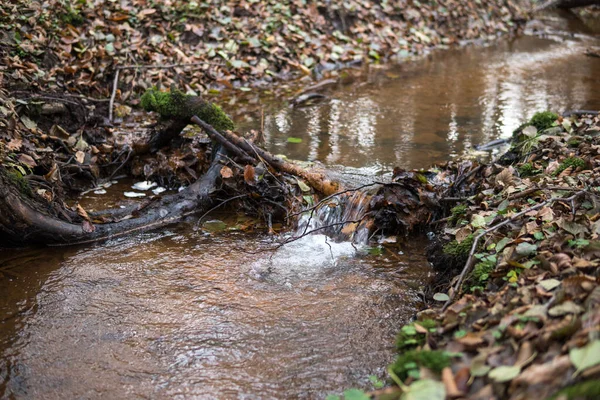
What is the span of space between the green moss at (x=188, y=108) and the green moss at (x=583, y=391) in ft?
13.4

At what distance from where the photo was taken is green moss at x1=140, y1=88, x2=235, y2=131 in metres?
→ 5.39

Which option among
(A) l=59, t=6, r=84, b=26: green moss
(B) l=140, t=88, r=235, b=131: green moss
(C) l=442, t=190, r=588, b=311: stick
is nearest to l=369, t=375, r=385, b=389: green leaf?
(C) l=442, t=190, r=588, b=311: stick

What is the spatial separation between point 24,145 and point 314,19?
282 inches

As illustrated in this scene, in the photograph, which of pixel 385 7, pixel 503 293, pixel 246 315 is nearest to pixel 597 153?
pixel 503 293

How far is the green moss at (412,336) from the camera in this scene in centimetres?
269

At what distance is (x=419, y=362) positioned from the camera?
94.0 inches

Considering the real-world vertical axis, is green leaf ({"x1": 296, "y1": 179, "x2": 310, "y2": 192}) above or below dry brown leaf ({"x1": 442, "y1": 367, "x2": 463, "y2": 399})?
above

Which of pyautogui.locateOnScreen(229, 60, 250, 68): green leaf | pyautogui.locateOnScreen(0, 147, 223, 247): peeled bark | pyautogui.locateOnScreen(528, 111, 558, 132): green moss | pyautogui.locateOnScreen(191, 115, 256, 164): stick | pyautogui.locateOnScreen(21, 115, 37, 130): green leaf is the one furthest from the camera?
pyautogui.locateOnScreen(229, 60, 250, 68): green leaf

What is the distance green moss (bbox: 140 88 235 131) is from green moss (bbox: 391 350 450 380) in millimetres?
3465

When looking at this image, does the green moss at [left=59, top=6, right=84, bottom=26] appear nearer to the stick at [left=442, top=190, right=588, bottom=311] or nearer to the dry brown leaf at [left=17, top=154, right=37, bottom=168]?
the dry brown leaf at [left=17, top=154, right=37, bottom=168]

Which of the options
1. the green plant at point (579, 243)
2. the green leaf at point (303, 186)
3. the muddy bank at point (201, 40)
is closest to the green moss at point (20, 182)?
the muddy bank at point (201, 40)

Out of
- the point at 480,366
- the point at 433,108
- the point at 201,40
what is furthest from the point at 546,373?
the point at 201,40

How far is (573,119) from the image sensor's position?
558cm

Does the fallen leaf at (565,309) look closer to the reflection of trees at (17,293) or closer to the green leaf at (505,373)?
the green leaf at (505,373)
